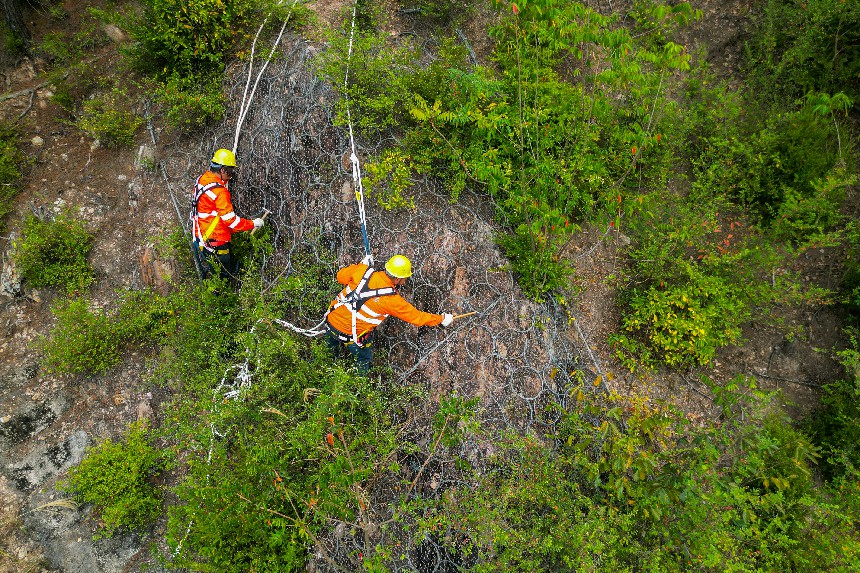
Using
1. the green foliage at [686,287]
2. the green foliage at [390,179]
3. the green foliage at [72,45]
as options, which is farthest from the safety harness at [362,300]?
the green foliage at [72,45]

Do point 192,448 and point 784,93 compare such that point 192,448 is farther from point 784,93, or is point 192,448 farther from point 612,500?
point 784,93

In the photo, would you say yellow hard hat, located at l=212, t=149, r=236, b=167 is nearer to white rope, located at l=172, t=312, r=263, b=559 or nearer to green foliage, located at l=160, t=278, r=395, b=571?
green foliage, located at l=160, t=278, r=395, b=571

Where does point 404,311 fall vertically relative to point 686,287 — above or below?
above

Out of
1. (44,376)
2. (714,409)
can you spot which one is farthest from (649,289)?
(44,376)

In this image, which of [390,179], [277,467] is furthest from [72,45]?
[277,467]

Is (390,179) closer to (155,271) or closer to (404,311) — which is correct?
(404,311)

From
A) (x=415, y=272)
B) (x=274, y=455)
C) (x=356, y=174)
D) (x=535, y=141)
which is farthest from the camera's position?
(x=535, y=141)

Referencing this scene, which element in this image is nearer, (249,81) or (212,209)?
(212,209)

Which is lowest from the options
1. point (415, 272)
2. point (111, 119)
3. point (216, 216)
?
point (415, 272)
